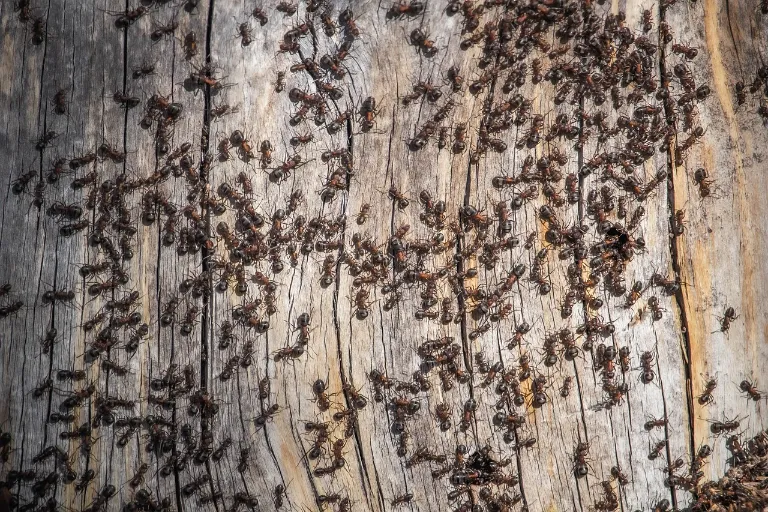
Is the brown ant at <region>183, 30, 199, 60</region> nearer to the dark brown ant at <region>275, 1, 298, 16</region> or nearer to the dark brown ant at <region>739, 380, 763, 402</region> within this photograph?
the dark brown ant at <region>275, 1, 298, 16</region>

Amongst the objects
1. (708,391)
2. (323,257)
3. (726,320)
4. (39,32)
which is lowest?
(708,391)

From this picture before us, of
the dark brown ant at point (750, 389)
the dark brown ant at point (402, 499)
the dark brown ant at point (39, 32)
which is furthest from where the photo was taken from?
the dark brown ant at point (750, 389)

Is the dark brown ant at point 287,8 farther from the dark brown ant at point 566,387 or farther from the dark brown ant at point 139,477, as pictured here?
the dark brown ant at point 139,477

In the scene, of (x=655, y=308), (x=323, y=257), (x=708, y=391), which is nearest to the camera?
(x=323, y=257)

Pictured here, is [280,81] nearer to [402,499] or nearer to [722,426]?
[402,499]

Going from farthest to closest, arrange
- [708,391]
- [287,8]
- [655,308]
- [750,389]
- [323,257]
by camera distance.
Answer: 1. [750,389]
2. [708,391]
3. [655,308]
4. [323,257]
5. [287,8]

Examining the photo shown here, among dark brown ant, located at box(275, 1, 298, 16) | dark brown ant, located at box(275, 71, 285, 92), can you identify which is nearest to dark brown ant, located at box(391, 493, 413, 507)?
dark brown ant, located at box(275, 71, 285, 92)

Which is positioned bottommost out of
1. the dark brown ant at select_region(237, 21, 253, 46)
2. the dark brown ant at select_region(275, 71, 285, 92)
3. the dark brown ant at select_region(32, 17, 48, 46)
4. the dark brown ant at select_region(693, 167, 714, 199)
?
the dark brown ant at select_region(693, 167, 714, 199)

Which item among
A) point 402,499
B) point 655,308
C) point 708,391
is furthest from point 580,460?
point 402,499

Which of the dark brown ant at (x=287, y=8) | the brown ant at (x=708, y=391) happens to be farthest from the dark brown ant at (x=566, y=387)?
the dark brown ant at (x=287, y=8)
